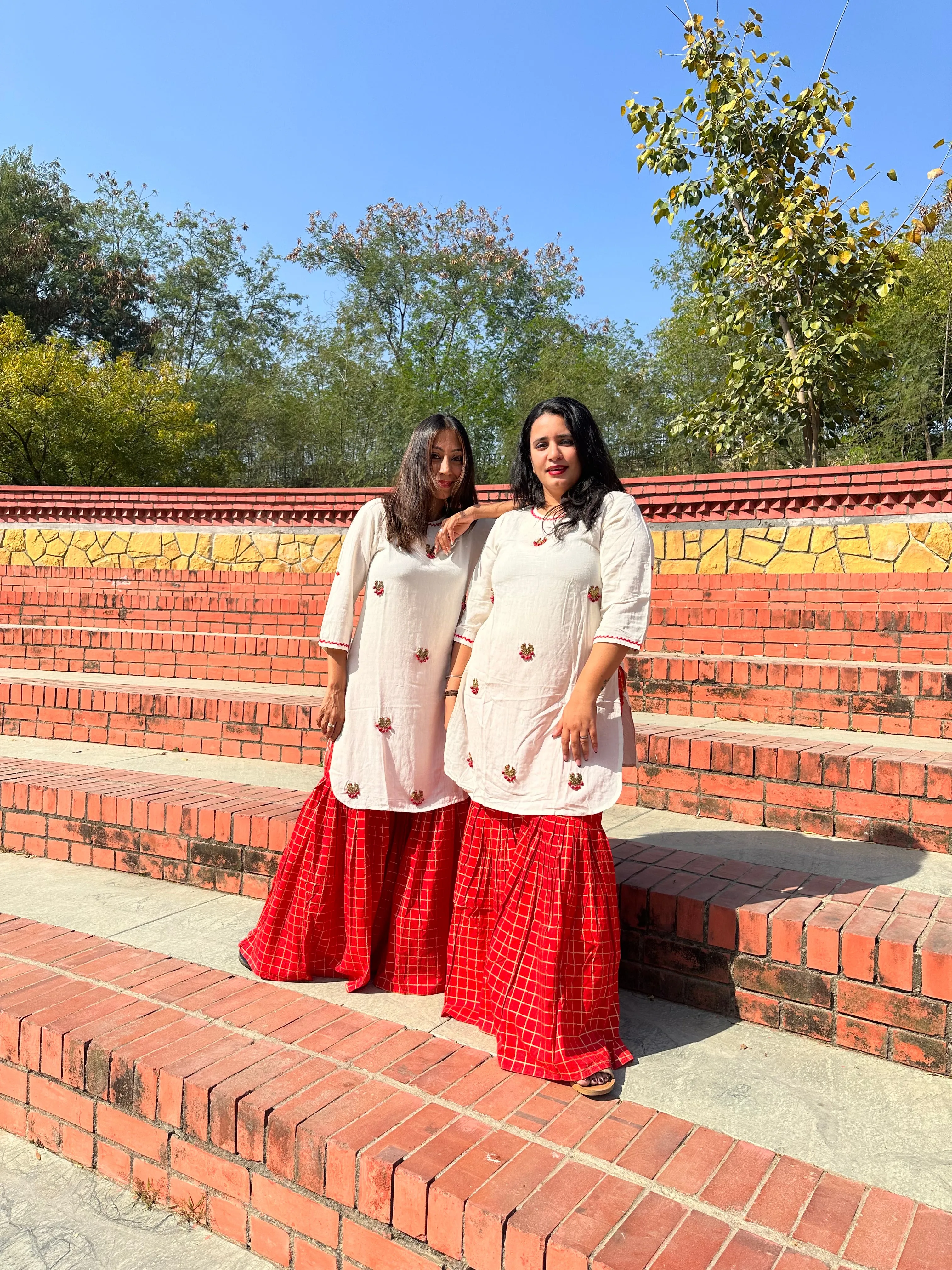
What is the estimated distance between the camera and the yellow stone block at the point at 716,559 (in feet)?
24.2

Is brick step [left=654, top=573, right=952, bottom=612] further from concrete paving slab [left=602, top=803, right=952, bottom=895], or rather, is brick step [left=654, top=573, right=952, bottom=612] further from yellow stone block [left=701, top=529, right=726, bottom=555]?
concrete paving slab [left=602, top=803, right=952, bottom=895]

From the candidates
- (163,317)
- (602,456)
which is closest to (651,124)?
(602,456)

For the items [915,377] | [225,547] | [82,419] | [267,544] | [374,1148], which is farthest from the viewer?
[915,377]

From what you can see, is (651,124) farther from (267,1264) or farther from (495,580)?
(267,1264)

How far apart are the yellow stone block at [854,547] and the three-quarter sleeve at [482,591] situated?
534 cm

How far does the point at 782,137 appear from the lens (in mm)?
9102

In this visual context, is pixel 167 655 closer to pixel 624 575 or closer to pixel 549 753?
pixel 549 753

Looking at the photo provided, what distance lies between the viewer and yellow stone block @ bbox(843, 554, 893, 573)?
6699 millimetres

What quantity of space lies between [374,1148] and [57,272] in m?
28.6

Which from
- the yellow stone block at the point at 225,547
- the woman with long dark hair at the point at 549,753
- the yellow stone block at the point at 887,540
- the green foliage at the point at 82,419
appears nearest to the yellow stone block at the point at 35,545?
the yellow stone block at the point at 225,547

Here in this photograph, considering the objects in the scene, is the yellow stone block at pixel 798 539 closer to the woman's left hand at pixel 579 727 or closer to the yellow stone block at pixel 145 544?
the woman's left hand at pixel 579 727

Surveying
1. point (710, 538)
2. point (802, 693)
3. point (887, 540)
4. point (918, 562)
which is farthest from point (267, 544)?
point (802, 693)

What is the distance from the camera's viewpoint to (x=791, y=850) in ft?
9.46

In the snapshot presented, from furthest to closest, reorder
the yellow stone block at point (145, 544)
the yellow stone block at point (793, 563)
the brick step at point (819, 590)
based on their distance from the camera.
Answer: the yellow stone block at point (145, 544) < the yellow stone block at point (793, 563) < the brick step at point (819, 590)
